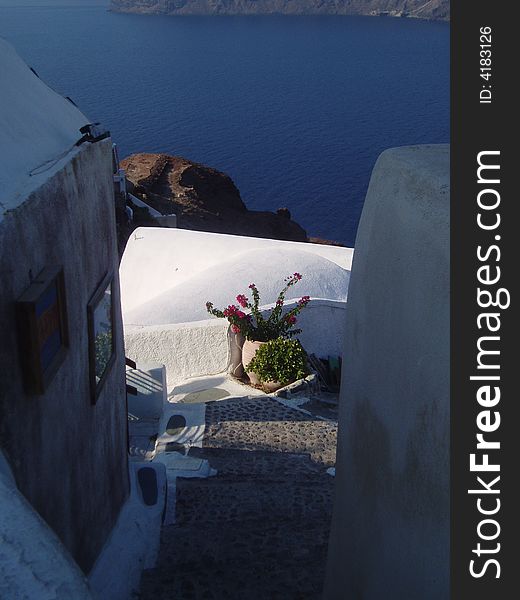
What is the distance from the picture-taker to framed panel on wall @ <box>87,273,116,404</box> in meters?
5.05

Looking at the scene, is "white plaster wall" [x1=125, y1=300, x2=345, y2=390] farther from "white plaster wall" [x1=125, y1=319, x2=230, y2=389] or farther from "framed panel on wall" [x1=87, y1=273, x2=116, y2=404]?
"framed panel on wall" [x1=87, y1=273, x2=116, y2=404]

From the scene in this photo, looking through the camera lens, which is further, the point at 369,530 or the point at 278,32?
the point at 278,32

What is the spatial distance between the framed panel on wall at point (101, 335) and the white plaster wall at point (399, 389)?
1.68m

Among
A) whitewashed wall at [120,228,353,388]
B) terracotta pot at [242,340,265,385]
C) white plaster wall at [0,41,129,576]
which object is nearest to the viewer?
white plaster wall at [0,41,129,576]

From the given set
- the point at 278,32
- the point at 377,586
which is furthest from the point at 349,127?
the point at 377,586

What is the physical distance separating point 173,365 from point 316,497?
483 centimetres

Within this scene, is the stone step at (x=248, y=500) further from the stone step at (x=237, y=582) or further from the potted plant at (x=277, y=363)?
the potted plant at (x=277, y=363)

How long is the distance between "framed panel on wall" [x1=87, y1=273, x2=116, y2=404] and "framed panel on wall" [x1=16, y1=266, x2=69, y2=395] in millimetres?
788

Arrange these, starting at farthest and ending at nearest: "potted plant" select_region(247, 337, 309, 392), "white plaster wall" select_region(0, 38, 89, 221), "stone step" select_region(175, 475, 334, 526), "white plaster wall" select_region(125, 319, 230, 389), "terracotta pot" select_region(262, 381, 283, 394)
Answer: "white plaster wall" select_region(125, 319, 230, 389) → "terracotta pot" select_region(262, 381, 283, 394) → "potted plant" select_region(247, 337, 309, 392) → "stone step" select_region(175, 475, 334, 526) → "white plaster wall" select_region(0, 38, 89, 221)

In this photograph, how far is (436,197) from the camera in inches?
137

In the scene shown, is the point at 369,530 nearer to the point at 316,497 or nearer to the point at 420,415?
the point at 420,415

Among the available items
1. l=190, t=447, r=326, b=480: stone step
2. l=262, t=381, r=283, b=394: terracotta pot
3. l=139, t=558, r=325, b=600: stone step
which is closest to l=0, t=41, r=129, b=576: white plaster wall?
l=139, t=558, r=325, b=600: stone step

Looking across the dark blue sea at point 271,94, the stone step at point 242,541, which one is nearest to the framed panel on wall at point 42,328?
the stone step at point 242,541

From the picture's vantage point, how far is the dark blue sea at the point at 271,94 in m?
62.4
